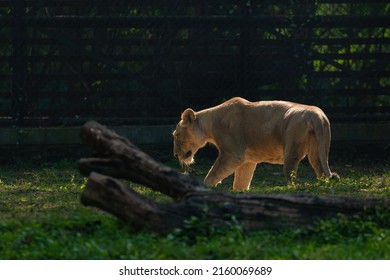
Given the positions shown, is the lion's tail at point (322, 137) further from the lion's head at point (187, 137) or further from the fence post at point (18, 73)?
the fence post at point (18, 73)

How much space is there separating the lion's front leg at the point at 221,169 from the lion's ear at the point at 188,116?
2.23 feet

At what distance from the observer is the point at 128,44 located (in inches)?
513

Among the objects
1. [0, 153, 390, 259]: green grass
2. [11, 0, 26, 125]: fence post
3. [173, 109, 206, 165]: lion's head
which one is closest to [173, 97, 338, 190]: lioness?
[173, 109, 206, 165]: lion's head

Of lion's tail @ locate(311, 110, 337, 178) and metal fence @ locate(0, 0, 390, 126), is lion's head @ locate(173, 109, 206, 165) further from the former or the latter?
lion's tail @ locate(311, 110, 337, 178)

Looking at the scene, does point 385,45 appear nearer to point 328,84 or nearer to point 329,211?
point 328,84

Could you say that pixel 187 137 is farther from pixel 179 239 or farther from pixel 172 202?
pixel 179 239

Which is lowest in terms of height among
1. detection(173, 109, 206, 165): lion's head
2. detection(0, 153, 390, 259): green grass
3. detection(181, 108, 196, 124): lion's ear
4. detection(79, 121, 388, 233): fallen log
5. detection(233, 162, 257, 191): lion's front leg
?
detection(233, 162, 257, 191): lion's front leg

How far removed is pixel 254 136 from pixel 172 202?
4.27m

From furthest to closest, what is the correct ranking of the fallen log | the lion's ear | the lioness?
the lion's ear < the lioness < the fallen log

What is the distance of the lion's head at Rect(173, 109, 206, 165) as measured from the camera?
448 inches

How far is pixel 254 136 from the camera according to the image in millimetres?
10828

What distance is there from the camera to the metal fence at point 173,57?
42.3 ft

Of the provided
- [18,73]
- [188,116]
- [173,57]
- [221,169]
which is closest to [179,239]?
[221,169]

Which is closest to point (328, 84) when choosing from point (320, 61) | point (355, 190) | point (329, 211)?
point (320, 61)
